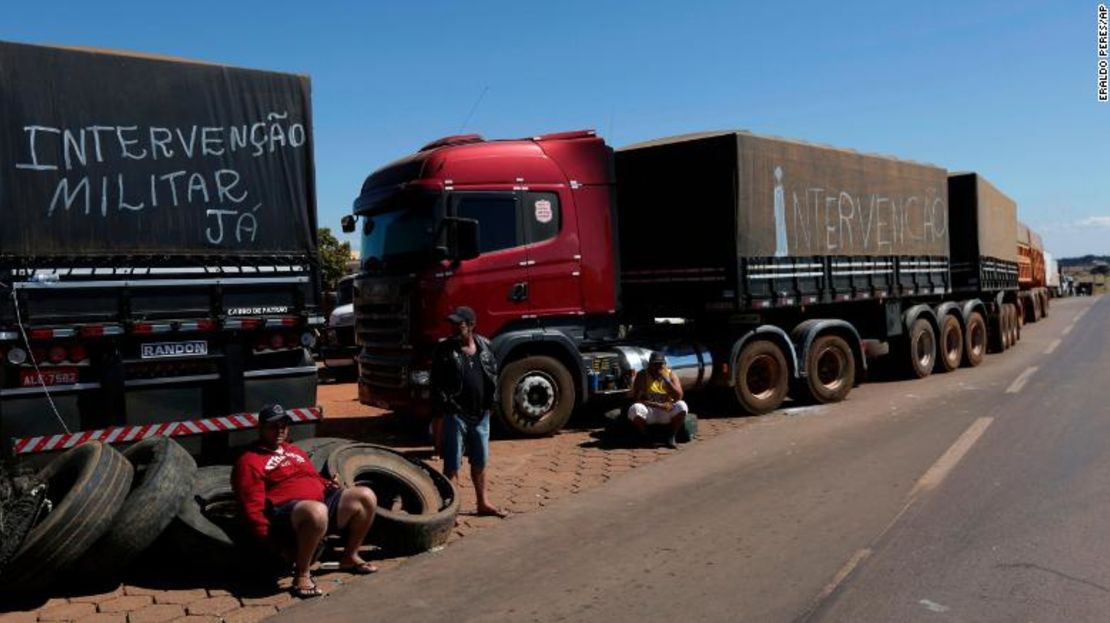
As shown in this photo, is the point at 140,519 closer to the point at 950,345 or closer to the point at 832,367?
the point at 832,367

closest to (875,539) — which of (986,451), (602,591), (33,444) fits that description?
(602,591)

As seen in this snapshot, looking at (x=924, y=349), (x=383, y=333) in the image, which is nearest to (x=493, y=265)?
(x=383, y=333)

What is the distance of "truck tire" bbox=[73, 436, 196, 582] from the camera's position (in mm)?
5258

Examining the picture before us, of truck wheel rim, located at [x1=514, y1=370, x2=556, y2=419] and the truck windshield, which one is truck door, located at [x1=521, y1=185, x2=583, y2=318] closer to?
truck wheel rim, located at [x1=514, y1=370, x2=556, y2=419]

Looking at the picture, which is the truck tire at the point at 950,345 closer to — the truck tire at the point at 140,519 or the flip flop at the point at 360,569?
the flip flop at the point at 360,569

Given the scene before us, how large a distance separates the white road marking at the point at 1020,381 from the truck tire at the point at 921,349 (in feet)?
4.84

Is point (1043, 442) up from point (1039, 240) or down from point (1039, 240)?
down

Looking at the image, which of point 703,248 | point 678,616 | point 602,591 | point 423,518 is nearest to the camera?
point 678,616

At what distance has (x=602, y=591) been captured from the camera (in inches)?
201

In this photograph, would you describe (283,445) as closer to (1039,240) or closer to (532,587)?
(532,587)

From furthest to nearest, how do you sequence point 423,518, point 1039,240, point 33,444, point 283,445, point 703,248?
point 1039,240, point 703,248, point 33,444, point 423,518, point 283,445

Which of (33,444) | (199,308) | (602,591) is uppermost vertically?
(199,308)

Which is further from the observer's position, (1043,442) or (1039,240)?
(1039,240)

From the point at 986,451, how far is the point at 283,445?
672 cm
